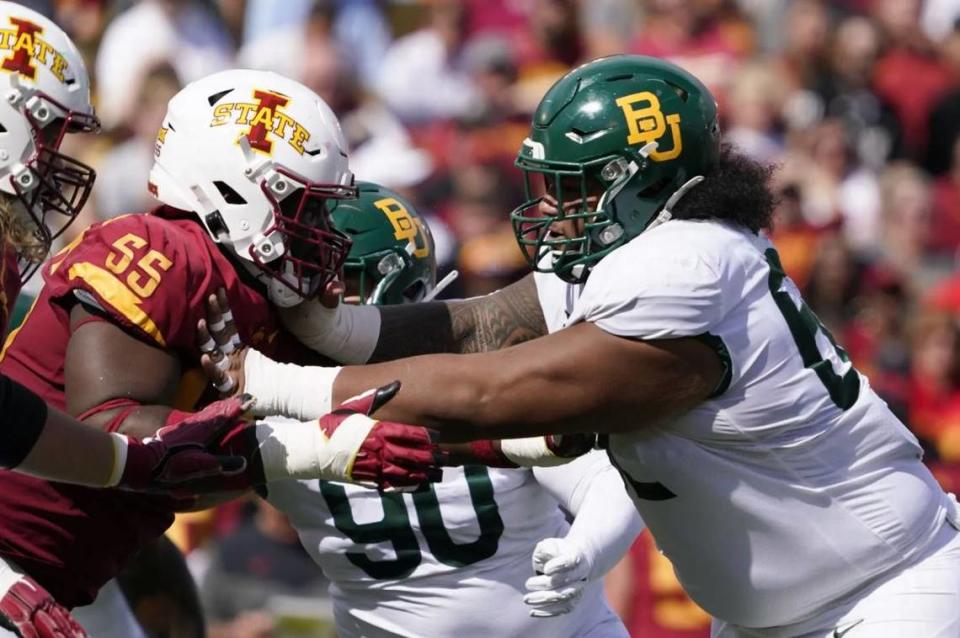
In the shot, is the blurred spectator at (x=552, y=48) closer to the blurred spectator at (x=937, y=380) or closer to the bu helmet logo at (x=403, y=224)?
the blurred spectator at (x=937, y=380)

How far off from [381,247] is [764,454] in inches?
62.9

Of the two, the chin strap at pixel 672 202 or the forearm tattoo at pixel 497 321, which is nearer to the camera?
the chin strap at pixel 672 202

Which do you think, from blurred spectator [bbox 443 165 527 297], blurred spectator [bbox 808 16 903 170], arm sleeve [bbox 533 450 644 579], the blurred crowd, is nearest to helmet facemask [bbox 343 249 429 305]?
arm sleeve [bbox 533 450 644 579]

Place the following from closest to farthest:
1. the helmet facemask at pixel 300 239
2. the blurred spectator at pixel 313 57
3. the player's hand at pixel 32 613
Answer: the player's hand at pixel 32 613
the helmet facemask at pixel 300 239
the blurred spectator at pixel 313 57

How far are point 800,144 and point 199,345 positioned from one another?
5936 millimetres

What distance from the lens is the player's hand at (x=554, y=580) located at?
154 inches

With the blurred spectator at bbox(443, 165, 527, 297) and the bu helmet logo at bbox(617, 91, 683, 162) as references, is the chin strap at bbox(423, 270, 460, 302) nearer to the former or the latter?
the bu helmet logo at bbox(617, 91, 683, 162)

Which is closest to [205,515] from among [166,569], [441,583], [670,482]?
[166,569]

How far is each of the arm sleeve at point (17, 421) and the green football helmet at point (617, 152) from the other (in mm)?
1169

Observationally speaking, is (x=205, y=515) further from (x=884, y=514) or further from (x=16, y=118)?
(x=884, y=514)

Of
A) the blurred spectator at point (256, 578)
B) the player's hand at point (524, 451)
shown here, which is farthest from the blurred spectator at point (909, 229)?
the player's hand at point (524, 451)

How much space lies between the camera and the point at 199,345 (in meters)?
3.67

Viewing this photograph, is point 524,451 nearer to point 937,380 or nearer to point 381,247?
point 381,247

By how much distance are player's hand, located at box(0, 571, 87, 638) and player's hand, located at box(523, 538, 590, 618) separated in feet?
3.55
